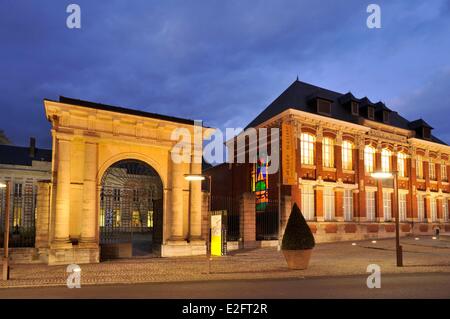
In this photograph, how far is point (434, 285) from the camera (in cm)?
1157

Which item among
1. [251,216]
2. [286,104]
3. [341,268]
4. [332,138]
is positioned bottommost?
[341,268]

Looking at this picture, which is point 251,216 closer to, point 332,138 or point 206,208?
point 206,208

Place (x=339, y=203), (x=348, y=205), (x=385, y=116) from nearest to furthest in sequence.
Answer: (x=339, y=203) → (x=348, y=205) → (x=385, y=116)

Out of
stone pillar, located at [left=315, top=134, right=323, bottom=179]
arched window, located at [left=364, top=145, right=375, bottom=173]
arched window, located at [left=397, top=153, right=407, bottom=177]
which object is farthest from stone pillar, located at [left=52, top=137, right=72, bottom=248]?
arched window, located at [left=397, top=153, right=407, bottom=177]

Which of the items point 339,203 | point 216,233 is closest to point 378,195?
point 339,203

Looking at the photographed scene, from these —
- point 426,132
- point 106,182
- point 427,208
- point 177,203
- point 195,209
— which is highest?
point 426,132

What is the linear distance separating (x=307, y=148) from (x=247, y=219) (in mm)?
8815

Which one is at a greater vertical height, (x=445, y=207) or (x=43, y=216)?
(x=445, y=207)

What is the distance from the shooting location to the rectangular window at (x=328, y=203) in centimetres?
3050

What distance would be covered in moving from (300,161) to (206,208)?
10544 millimetres

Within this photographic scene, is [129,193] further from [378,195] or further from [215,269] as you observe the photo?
[378,195]

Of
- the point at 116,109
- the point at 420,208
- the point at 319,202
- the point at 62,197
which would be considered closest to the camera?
the point at 62,197

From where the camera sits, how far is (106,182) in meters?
20.0
